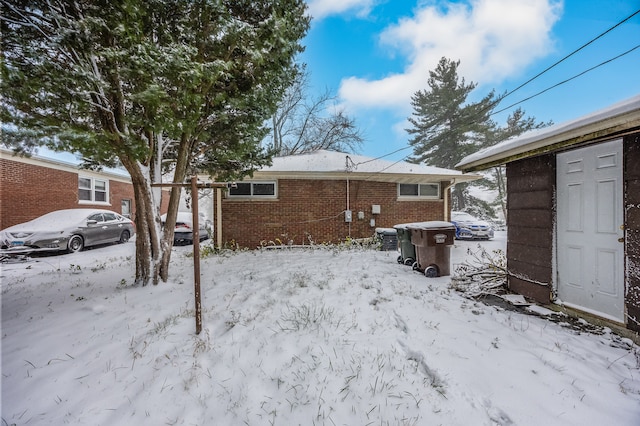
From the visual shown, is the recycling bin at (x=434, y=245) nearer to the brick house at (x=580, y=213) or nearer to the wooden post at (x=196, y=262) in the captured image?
the brick house at (x=580, y=213)

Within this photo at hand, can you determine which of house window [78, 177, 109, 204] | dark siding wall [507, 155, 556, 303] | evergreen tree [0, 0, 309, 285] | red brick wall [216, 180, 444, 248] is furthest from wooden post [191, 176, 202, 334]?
house window [78, 177, 109, 204]

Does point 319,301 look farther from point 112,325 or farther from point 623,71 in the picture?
point 623,71

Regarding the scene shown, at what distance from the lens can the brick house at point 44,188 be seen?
9352 millimetres

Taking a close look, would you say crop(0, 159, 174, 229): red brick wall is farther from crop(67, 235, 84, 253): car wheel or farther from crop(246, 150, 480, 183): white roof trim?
crop(246, 150, 480, 183): white roof trim

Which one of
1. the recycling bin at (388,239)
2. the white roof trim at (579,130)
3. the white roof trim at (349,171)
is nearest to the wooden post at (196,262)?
the white roof trim at (579,130)

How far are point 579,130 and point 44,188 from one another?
52.7 feet

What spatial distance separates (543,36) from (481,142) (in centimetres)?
1783

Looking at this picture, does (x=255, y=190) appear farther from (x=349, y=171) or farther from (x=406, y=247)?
(x=406, y=247)

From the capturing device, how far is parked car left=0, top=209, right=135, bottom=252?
7723 millimetres

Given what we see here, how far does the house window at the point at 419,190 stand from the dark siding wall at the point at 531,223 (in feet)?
17.6

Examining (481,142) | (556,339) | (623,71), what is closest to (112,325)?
(556,339)

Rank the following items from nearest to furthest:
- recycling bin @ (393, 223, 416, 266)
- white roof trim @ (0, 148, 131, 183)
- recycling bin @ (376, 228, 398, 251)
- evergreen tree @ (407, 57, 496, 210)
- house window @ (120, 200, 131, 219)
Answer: recycling bin @ (393, 223, 416, 266), recycling bin @ (376, 228, 398, 251), white roof trim @ (0, 148, 131, 183), house window @ (120, 200, 131, 219), evergreen tree @ (407, 57, 496, 210)

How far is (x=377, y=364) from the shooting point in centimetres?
228

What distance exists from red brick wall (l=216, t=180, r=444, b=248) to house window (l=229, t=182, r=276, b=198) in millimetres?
212
